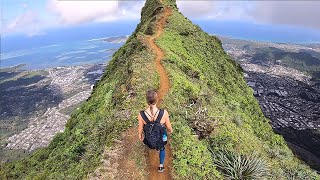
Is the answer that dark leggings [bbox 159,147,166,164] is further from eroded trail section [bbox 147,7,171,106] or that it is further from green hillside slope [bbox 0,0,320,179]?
eroded trail section [bbox 147,7,171,106]

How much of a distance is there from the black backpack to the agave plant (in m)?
3.60

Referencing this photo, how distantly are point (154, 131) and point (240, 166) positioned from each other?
4.71m

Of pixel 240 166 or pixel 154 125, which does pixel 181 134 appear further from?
pixel 154 125

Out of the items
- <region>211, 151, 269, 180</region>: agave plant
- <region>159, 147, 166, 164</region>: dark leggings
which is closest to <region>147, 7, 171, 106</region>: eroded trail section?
<region>211, 151, 269, 180</region>: agave plant

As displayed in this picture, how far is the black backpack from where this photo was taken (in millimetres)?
12336

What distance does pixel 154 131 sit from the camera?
41.1 feet

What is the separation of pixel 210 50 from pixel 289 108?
129854 mm

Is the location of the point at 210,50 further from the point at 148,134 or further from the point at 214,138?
the point at 148,134

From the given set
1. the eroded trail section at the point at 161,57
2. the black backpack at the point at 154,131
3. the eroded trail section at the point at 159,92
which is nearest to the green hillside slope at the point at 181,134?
the eroded trail section at the point at 159,92

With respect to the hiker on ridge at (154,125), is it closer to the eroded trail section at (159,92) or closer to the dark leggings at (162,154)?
the dark leggings at (162,154)

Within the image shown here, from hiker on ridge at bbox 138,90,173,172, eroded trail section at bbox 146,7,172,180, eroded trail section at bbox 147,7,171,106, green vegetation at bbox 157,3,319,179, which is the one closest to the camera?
hiker on ridge at bbox 138,90,173,172

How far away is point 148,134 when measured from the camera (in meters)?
12.7

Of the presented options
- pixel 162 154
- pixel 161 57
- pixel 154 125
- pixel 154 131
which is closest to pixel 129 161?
pixel 162 154

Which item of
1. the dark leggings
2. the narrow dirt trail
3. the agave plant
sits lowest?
the agave plant
